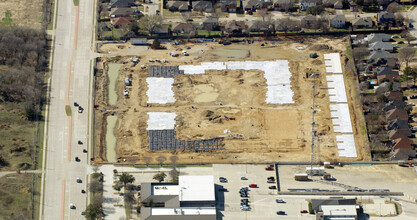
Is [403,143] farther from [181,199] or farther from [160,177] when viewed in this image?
[160,177]

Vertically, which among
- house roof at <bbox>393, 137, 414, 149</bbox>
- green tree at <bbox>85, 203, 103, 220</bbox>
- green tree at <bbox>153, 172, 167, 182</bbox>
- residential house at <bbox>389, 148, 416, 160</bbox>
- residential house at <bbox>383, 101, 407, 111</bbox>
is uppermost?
residential house at <bbox>383, 101, 407, 111</bbox>

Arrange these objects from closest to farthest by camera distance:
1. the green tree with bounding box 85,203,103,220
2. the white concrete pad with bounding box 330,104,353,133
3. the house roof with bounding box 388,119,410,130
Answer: the green tree with bounding box 85,203,103,220, the house roof with bounding box 388,119,410,130, the white concrete pad with bounding box 330,104,353,133

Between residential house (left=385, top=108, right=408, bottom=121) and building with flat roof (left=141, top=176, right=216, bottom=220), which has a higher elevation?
residential house (left=385, top=108, right=408, bottom=121)

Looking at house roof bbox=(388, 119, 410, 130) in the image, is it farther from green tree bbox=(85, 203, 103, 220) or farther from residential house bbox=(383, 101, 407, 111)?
green tree bbox=(85, 203, 103, 220)

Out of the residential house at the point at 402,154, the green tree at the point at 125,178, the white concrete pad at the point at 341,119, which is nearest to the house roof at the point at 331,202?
the residential house at the point at 402,154

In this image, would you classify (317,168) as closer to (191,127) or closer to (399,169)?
(399,169)

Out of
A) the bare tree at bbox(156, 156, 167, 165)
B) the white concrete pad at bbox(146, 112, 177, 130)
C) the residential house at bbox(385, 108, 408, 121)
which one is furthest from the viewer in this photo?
the residential house at bbox(385, 108, 408, 121)

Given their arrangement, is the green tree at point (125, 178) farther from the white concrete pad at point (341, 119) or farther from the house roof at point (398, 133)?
the house roof at point (398, 133)

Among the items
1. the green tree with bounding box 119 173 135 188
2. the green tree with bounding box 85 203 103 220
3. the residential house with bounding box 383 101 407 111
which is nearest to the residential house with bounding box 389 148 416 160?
the residential house with bounding box 383 101 407 111

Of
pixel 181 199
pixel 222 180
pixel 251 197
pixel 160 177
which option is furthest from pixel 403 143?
pixel 160 177
